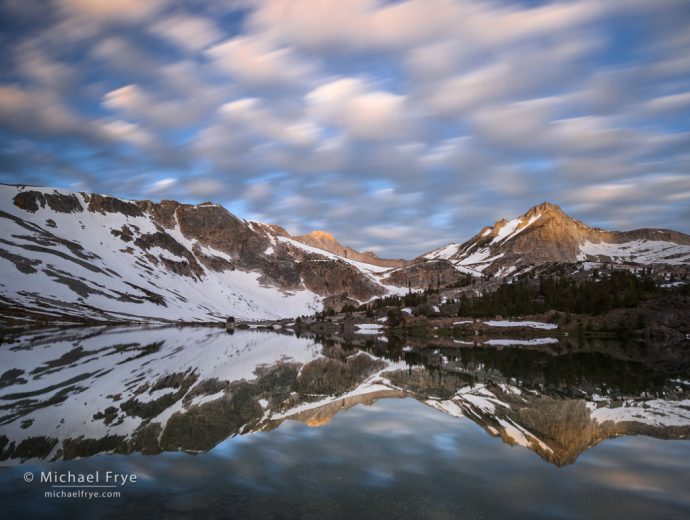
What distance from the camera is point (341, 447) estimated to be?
18234 mm

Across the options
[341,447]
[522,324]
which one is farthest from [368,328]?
[341,447]

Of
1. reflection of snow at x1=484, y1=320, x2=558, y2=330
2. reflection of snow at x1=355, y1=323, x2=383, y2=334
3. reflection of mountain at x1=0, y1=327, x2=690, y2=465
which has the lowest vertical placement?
reflection of snow at x1=355, y1=323, x2=383, y2=334

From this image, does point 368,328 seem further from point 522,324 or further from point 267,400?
point 267,400

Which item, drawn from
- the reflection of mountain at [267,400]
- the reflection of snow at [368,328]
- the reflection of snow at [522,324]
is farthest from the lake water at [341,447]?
the reflection of snow at [368,328]

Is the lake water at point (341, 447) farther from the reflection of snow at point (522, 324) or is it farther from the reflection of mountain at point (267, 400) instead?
the reflection of snow at point (522, 324)

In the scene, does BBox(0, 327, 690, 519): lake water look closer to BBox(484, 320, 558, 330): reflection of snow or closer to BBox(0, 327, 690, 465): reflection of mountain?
BBox(0, 327, 690, 465): reflection of mountain

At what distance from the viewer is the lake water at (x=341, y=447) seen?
40.9 feet

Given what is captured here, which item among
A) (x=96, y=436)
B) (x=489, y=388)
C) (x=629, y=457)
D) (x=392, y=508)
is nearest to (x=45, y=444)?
(x=96, y=436)

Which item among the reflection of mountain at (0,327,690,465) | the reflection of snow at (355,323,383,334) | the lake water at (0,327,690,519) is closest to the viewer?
the lake water at (0,327,690,519)

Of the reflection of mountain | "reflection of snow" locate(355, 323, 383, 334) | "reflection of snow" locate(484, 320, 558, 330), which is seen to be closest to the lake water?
the reflection of mountain

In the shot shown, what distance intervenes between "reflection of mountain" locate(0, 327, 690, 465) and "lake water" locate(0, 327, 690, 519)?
148 mm

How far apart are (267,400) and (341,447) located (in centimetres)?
1206

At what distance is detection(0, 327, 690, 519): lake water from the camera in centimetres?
1247

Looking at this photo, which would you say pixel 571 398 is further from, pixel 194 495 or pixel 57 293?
pixel 57 293
